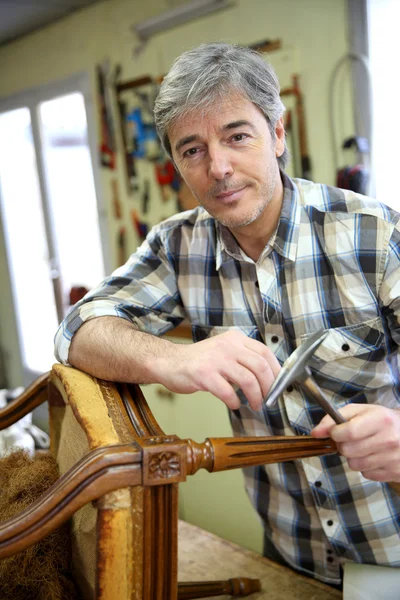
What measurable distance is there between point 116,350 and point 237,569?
0.56m

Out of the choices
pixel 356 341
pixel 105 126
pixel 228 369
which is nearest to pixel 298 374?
pixel 228 369

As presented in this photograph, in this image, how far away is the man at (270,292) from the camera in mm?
1109

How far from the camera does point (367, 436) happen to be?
83 centimetres

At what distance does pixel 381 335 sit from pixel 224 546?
615 millimetres

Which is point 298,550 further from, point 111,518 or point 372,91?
point 372,91

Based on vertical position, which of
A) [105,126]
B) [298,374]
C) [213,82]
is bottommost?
[298,374]

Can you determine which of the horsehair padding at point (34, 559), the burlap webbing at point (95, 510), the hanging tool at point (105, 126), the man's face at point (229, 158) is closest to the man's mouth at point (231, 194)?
the man's face at point (229, 158)

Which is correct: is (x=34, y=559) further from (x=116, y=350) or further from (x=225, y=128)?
(x=225, y=128)

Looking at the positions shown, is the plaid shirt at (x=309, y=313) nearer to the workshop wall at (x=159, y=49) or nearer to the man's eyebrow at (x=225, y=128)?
the man's eyebrow at (x=225, y=128)

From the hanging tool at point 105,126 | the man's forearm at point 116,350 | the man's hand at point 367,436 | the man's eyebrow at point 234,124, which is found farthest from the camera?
the hanging tool at point 105,126

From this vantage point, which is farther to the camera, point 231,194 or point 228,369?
point 231,194

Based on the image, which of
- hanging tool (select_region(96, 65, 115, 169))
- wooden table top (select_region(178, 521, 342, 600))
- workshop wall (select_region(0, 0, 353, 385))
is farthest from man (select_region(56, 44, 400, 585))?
hanging tool (select_region(96, 65, 115, 169))

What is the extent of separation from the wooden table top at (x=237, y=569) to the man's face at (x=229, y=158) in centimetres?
72

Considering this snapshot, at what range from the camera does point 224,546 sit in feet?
4.42
